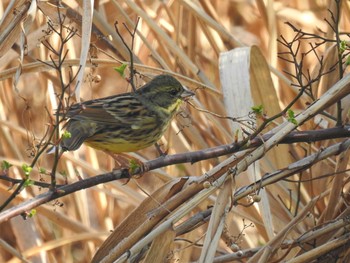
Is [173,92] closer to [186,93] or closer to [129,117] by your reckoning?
[186,93]

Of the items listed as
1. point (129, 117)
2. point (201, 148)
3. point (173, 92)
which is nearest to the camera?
point (129, 117)

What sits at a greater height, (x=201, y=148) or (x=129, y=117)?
(x=129, y=117)

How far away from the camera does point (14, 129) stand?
12.9 ft

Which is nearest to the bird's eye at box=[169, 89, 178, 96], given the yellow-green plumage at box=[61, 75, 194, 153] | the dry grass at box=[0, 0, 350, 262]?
the yellow-green plumage at box=[61, 75, 194, 153]

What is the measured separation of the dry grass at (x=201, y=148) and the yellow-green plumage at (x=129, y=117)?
0.09 m

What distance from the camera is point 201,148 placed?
11.8 feet

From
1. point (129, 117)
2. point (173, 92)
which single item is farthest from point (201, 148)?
point (129, 117)

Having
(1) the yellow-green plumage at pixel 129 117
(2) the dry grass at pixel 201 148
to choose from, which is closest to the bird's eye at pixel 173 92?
(1) the yellow-green plumage at pixel 129 117

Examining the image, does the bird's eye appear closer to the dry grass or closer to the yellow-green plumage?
the yellow-green plumage

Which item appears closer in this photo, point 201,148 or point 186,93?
point 186,93

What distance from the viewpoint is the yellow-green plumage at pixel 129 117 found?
293cm

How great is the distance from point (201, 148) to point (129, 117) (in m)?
0.56

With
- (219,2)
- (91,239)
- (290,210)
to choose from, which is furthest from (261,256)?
(219,2)

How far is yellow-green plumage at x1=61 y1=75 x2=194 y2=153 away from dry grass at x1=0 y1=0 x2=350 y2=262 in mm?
94
